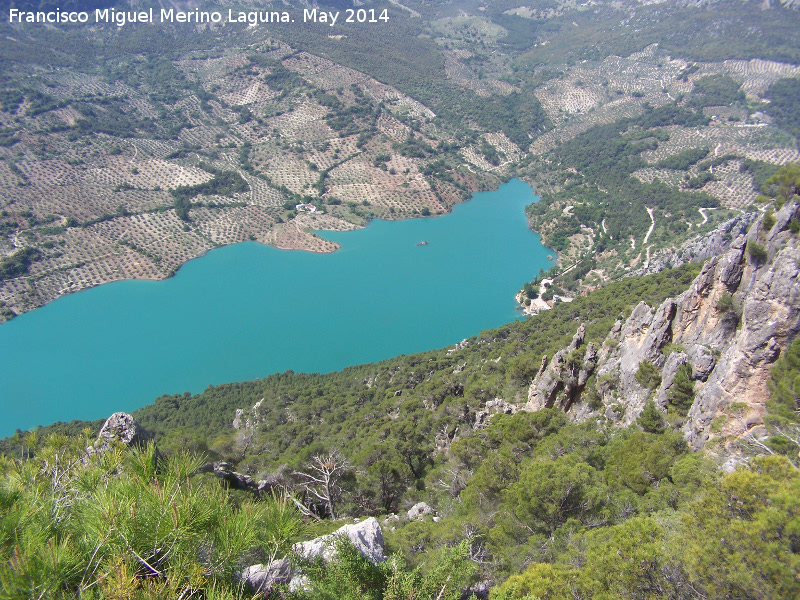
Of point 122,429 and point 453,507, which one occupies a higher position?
point 122,429

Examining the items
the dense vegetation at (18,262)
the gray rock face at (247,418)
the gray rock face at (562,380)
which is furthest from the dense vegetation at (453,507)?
the dense vegetation at (18,262)

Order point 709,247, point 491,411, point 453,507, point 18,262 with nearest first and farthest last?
point 453,507 < point 491,411 < point 709,247 < point 18,262

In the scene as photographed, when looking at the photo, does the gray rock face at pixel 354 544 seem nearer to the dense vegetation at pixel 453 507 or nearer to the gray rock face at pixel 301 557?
the gray rock face at pixel 301 557

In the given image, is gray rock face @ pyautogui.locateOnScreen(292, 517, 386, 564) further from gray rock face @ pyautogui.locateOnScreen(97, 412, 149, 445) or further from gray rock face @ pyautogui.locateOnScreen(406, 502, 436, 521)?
gray rock face @ pyautogui.locateOnScreen(97, 412, 149, 445)

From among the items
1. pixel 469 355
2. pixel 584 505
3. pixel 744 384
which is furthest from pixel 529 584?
pixel 469 355

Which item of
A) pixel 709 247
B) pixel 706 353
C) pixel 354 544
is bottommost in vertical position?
pixel 709 247

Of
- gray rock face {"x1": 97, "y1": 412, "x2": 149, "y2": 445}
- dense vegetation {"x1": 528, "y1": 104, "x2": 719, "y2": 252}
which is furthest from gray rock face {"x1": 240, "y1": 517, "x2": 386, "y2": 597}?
dense vegetation {"x1": 528, "y1": 104, "x2": 719, "y2": 252}

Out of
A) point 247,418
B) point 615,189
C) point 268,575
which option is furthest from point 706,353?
point 615,189

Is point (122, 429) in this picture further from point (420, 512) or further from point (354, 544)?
point (354, 544)

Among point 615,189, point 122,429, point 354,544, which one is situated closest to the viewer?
point 354,544
